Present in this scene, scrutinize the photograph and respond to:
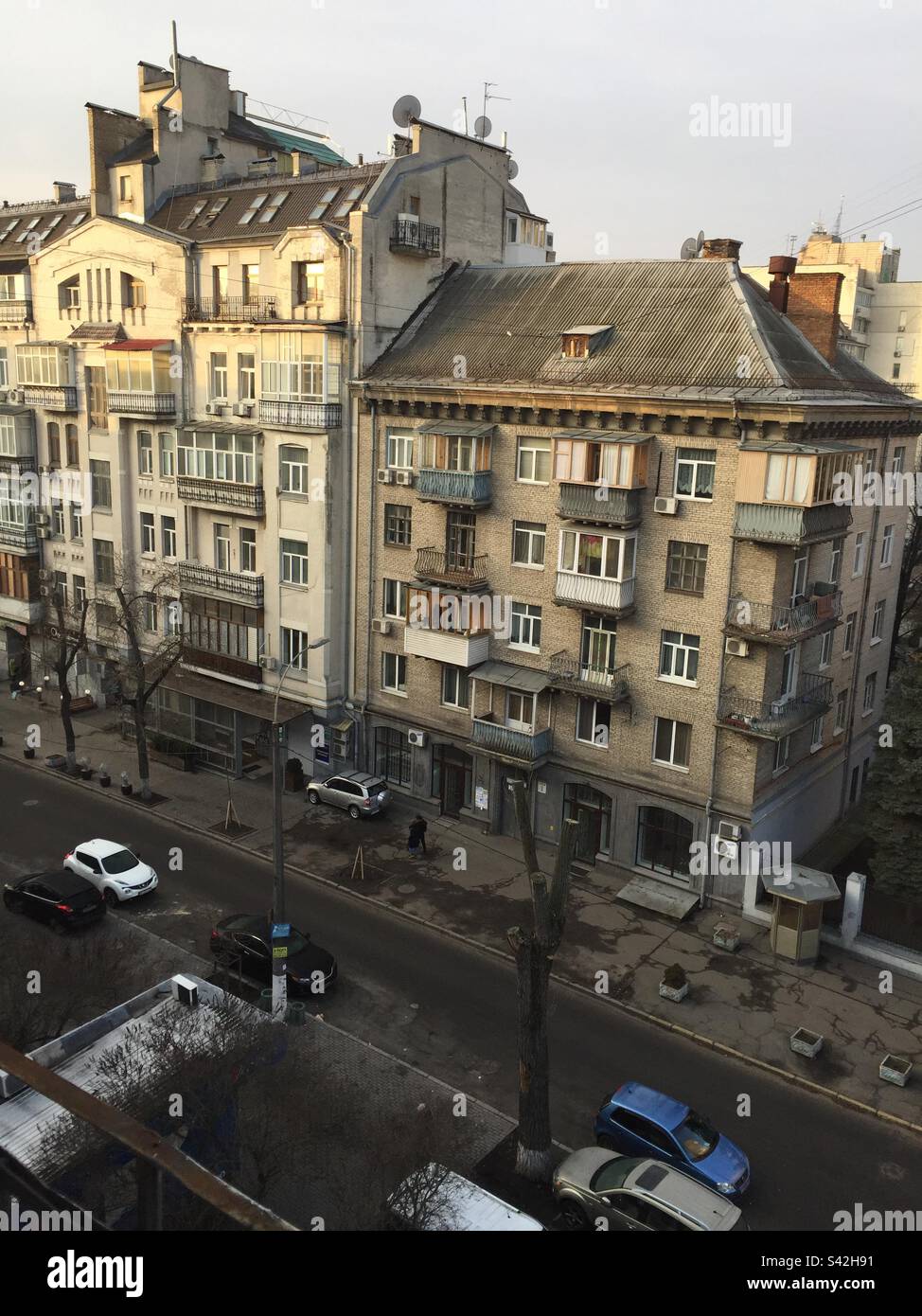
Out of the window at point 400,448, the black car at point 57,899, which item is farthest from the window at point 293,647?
the black car at point 57,899

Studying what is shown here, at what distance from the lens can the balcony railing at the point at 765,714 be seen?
29.3 metres

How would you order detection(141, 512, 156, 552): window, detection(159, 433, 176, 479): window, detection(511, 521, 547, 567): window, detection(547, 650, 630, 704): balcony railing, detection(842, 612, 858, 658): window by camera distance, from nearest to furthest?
detection(547, 650, 630, 704): balcony railing → detection(511, 521, 547, 567): window → detection(842, 612, 858, 658): window → detection(159, 433, 176, 479): window → detection(141, 512, 156, 552): window

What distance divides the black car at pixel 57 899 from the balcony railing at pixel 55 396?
964 inches

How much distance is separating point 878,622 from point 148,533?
103 ft

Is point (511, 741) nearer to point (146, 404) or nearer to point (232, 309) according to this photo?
point (232, 309)

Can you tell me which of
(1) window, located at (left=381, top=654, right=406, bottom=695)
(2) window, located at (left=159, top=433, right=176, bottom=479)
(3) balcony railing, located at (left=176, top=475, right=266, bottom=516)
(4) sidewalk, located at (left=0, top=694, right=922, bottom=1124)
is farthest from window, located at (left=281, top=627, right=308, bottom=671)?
(2) window, located at (left=159, top=433, right=176, bottom=479)

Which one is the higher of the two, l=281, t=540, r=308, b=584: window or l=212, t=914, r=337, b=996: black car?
l=281, t=540, r=308, b=584: window

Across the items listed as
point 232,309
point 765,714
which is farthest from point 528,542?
point 232,309

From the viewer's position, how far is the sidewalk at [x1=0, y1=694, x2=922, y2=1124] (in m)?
25.1

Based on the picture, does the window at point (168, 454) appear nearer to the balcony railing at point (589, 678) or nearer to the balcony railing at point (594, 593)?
the balcony railing at point (594, 593)

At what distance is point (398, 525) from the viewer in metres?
36.9

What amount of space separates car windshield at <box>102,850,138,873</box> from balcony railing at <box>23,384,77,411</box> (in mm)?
23598

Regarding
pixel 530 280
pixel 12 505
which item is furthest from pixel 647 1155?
pixel 12 505

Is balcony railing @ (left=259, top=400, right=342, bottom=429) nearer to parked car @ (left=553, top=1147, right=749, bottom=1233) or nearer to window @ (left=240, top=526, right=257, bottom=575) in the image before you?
window @ (left=240, top=526, right=257, bottom=575)
